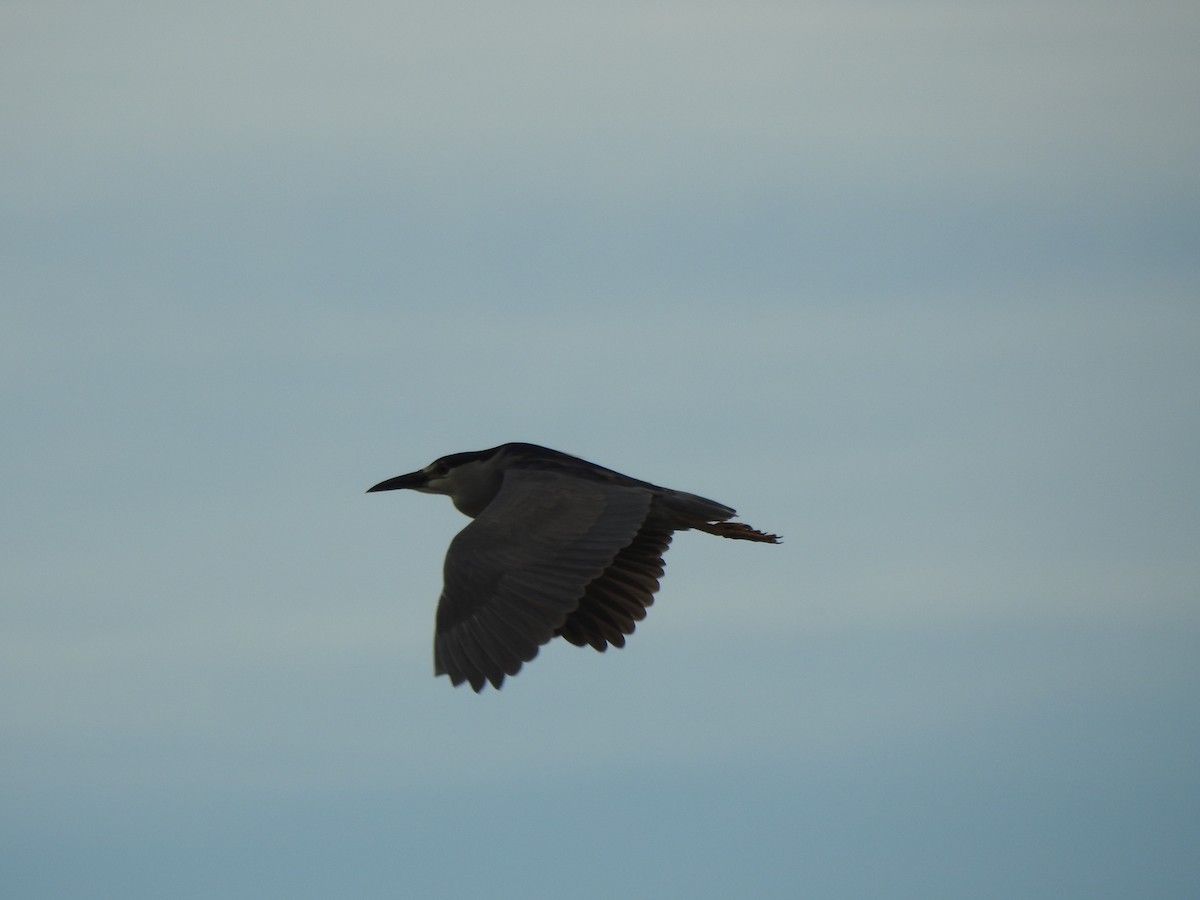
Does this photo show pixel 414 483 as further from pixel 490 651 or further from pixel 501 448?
pixel 490 651

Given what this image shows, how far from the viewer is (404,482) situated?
1648 cm

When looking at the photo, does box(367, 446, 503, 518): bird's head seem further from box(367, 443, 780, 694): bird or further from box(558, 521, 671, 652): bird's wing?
box(558, 521, 671, 652): bird's wing

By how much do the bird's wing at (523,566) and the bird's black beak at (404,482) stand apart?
202 cm

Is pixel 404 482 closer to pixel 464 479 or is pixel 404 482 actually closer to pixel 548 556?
pixel 464 479

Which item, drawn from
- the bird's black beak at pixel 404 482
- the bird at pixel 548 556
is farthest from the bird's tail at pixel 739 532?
the bird's black beak at pixel 404 482

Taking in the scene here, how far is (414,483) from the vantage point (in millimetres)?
16422

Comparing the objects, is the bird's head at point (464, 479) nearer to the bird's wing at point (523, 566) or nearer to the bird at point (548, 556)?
the bird at point (548, 556)

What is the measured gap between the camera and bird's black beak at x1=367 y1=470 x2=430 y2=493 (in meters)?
16.4

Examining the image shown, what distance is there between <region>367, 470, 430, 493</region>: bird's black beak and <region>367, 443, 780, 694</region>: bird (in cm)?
59

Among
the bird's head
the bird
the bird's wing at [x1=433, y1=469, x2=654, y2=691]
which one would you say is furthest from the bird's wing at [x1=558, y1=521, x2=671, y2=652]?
the bird's head

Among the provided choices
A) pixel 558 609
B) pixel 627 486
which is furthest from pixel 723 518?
pixel 558 609

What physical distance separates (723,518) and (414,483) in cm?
315

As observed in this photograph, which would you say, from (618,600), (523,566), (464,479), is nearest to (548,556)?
(523,566)

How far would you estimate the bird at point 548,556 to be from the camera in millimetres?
12688
